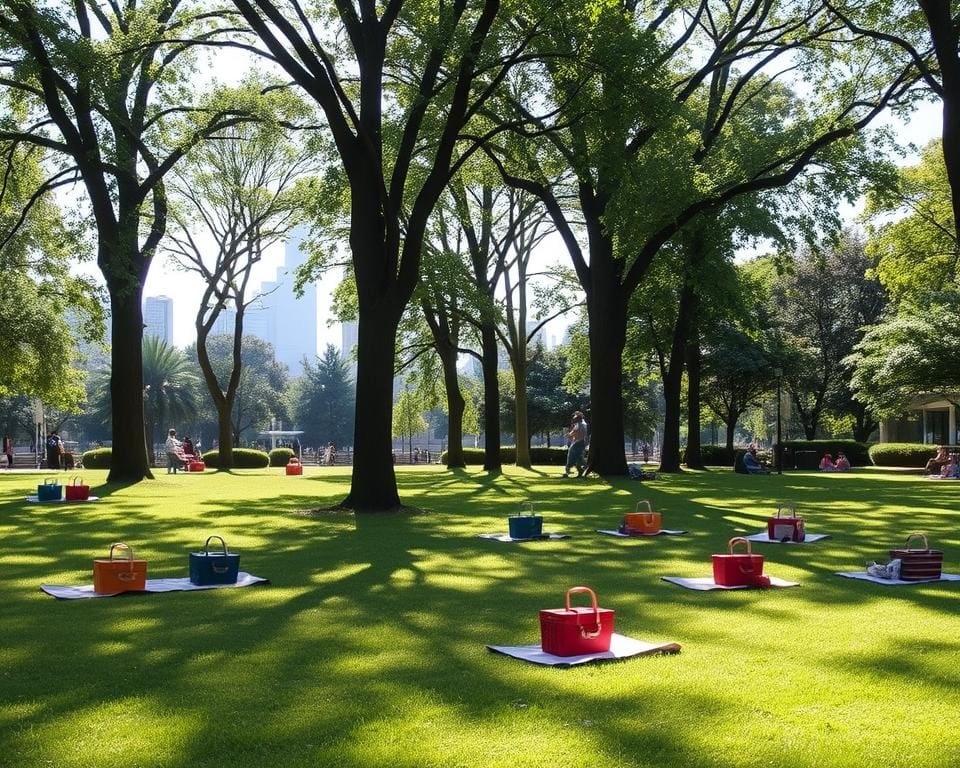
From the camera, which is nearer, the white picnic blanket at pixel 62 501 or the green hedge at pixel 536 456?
the white picnic blanket at pixel 62 501

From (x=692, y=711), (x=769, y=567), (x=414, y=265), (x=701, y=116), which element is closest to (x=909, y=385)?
(x=701, y=116)

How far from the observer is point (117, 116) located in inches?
930

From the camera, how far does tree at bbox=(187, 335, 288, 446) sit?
4338 inches

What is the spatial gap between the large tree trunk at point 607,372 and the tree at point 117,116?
37.6 feet

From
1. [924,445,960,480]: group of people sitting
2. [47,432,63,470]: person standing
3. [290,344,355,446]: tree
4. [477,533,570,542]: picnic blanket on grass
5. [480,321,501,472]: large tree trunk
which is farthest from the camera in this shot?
[290,344,355,446]: tree

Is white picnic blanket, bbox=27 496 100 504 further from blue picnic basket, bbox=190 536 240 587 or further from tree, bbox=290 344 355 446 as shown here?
tree, bbox=290 344 355 446

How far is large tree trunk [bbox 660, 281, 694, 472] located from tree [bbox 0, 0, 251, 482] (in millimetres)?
17939

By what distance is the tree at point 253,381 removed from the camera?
110 meters

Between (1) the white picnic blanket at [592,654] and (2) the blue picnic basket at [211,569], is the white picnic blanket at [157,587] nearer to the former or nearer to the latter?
(2) the blue picnic basket at [211,569]

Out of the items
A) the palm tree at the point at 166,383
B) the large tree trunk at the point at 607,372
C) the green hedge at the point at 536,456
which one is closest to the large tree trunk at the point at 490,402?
the large tree trunk at the point at 607,372

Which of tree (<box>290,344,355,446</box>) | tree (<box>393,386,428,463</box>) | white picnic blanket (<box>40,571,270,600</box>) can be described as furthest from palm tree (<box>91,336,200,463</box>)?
white picnic blanket (<box>40,571,270,600</box>)

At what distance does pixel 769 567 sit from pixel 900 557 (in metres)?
1.41

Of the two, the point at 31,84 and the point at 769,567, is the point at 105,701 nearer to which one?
the point at 769,567

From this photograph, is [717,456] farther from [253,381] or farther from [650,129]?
[253,381]
